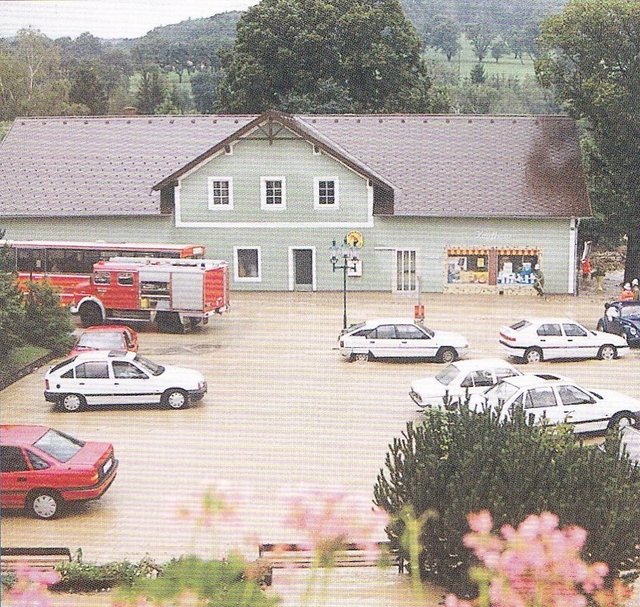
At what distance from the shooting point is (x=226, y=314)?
19.0ft

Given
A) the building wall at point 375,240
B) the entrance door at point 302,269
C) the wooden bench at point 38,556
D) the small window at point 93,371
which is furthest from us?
the entrance door at point 302,269

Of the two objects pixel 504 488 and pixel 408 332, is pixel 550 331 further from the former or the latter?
pixel 504 488

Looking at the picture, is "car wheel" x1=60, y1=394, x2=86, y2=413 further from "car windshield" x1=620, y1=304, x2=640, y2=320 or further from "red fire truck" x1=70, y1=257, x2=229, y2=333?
"car windshield" x1=620, y1=304, x2=640, y2=320

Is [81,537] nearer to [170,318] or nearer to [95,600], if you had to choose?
[95,600]

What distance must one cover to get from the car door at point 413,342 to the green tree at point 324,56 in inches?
46.7

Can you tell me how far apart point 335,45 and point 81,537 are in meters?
3.70

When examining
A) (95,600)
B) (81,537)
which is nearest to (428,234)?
(81,537)

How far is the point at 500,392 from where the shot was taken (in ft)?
11.8

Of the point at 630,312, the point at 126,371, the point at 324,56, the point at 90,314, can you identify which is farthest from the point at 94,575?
the point at 324,56

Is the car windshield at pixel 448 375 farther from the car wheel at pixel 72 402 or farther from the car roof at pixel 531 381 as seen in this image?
the car wheel at pixel 72 402

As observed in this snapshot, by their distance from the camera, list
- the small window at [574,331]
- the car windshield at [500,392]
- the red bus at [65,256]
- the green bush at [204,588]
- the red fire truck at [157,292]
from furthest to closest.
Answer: the red fire truck at [157,292] < the red bus at [65,256] < the small window at [574,331] < the car windshield at [500,392] < the green bush at [204,588]

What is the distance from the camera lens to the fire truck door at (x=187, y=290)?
557cm

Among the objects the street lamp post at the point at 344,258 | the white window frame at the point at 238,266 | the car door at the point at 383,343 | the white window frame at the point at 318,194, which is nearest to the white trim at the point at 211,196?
the white window frame at the point at 238,266

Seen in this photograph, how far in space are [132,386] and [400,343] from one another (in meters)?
1.25
